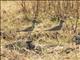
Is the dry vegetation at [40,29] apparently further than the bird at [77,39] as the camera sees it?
No

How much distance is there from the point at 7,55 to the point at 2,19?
92.0 inches

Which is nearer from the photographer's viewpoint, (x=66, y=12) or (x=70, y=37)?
(x=70, y=37)

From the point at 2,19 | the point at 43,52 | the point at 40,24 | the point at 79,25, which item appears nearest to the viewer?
the point at 43,52

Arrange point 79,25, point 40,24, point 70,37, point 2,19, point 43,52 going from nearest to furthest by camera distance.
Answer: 1. point 43,52
2. point 70,37
3. point 79,25
4. point 40,24
5. point 2,19

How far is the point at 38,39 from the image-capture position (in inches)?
243

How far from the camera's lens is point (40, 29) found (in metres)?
6.68

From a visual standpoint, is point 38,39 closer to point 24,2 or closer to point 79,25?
point 79,25

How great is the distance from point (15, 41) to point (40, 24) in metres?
1.10

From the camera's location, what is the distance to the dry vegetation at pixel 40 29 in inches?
216

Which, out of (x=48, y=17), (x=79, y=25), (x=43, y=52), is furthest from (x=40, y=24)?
(x=43, y=52)

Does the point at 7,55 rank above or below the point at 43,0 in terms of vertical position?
below

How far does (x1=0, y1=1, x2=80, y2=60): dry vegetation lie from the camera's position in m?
5.49

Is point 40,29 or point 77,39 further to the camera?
point 40,29

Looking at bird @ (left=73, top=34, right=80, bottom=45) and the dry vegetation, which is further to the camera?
bird @ (left=73, top=34, right=80, bottom=45)
